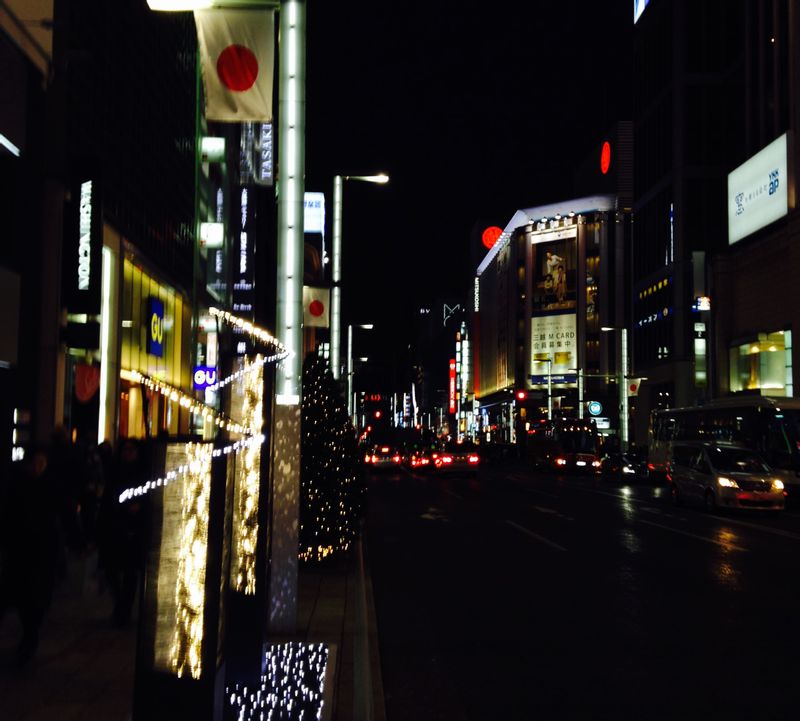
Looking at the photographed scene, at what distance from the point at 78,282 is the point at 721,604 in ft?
50.4

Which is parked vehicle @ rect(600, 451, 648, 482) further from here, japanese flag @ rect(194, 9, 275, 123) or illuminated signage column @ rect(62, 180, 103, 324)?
japanese flag @ rect(194, 9, 275, 123)

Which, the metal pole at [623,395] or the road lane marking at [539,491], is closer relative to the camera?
the road lane marking at [539,491]

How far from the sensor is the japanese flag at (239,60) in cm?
895

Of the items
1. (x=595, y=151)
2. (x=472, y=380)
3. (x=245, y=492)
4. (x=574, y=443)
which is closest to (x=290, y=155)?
(x=245, y=492)

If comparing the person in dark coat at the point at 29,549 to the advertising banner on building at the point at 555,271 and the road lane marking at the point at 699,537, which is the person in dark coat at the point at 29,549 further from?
the advertising banner on building at the point at 555,271

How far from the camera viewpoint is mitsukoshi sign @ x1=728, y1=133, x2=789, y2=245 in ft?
164

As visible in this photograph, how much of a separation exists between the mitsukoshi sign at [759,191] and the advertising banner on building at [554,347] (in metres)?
47.1

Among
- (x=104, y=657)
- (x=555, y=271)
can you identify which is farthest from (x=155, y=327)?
(x=555, y=271)

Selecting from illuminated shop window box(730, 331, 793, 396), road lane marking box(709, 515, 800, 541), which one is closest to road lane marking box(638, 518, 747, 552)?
road lane marking box(709, 515, 800, 541)

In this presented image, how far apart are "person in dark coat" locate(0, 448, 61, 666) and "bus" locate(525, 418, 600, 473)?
53168 mm

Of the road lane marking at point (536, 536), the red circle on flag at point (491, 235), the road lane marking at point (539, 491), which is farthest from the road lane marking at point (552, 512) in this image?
the red circle on flag at point (491, 235)

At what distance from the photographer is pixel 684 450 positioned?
30.0 m

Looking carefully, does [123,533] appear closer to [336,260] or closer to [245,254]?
[336,260]

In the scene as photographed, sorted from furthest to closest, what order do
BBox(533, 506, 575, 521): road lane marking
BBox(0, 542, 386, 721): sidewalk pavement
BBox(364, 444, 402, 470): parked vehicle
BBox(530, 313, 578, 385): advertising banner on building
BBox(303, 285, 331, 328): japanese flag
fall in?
BBox(530, 313, 578, 385): advertising banner on building < BBox(364, 444, 402, 470): parked vehicle < BBox(533, 506, 575, 521): road lane marking < BBox(303, 285, 331, 328): japanese flag < BBox(0, 542, 386, 721): sidewalk pavement
